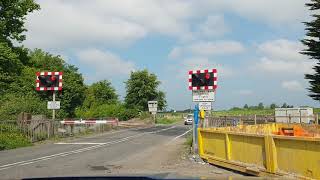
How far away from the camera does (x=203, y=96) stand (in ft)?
65.2

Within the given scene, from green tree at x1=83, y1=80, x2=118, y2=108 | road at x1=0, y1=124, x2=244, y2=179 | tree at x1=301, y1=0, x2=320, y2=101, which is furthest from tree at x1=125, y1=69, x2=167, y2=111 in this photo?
road at x1=0, y1=124, x2=244, y2=179

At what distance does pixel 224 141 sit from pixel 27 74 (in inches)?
2314

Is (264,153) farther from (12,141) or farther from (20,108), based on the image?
(20,108)

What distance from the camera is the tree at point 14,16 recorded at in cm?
3431

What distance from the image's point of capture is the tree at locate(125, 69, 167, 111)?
261ft

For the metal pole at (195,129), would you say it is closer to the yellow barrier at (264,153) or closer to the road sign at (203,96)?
the road sign at (203,96)

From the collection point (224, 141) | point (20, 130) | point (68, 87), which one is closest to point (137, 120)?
point (68, 87)

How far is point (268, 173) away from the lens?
1262 centimetres

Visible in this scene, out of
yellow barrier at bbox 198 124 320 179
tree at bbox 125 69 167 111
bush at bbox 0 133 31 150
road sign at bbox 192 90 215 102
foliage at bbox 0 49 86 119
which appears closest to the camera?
yellow barrier at bbox 198 124 320 179

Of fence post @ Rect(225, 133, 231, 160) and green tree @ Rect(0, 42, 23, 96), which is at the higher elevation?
green tree @ Rect(0, 42, 23, 96)

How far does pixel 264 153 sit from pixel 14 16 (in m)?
26.3

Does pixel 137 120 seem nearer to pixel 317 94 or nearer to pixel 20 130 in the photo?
pixel 317 94

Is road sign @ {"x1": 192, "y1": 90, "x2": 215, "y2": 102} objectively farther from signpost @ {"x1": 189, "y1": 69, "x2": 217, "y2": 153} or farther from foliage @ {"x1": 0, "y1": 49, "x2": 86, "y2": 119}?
foliage @ {"x1": 0, "y1": 49, "x2": 86, "y2": 119}

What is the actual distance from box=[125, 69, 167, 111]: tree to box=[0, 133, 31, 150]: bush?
5154 cm
